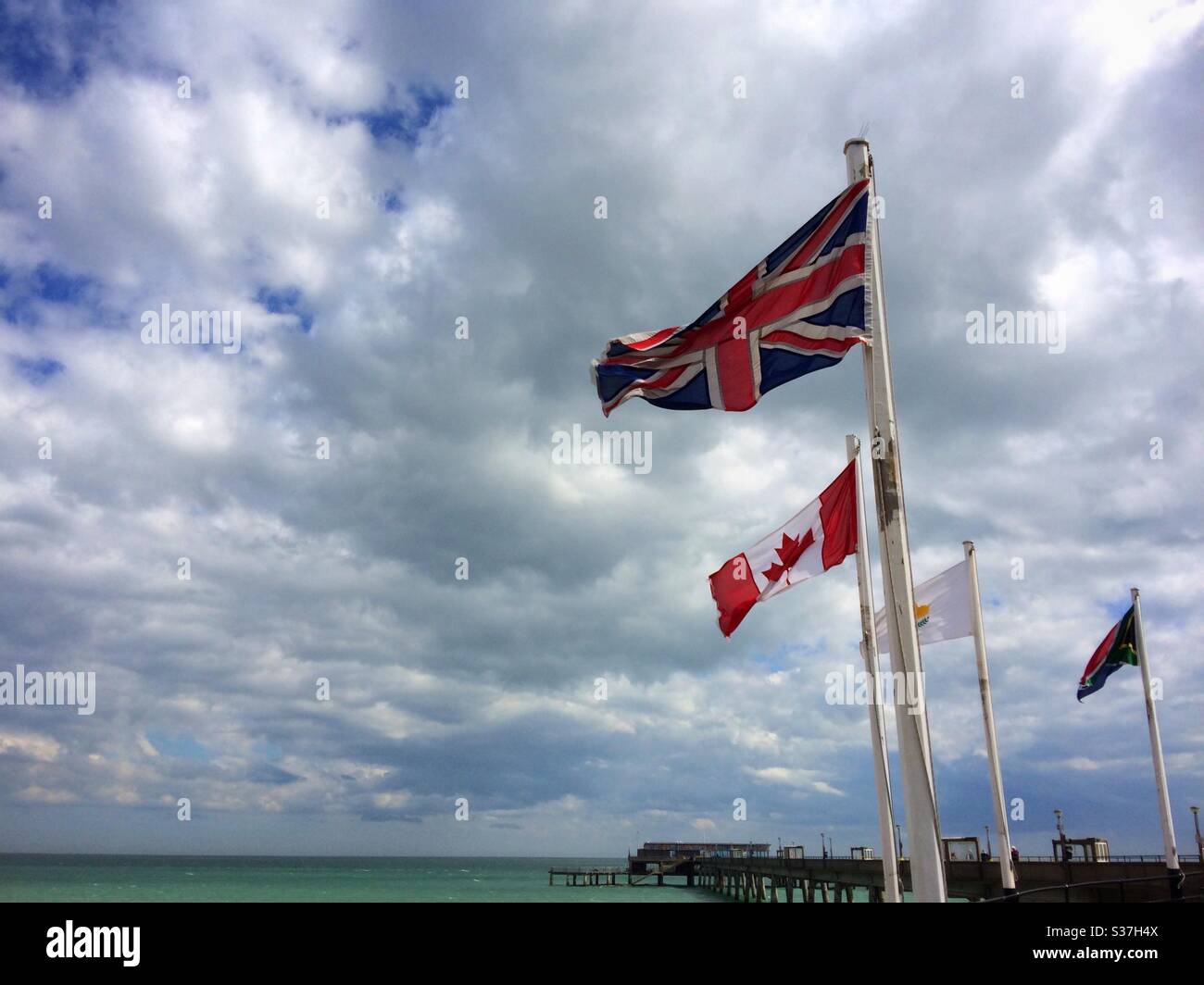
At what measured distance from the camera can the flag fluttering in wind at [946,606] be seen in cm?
1961

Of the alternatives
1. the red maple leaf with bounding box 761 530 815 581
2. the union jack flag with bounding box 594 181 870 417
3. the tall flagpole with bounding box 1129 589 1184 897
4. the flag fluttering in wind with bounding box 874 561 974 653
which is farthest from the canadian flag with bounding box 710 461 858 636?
the tall flagpole with bounding box 1129 589 1184 897

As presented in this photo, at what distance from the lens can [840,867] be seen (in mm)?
49781

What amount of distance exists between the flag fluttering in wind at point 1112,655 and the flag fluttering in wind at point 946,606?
6158mm

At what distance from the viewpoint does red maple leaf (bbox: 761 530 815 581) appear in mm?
14312

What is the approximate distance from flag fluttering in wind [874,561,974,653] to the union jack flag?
32.3 ft

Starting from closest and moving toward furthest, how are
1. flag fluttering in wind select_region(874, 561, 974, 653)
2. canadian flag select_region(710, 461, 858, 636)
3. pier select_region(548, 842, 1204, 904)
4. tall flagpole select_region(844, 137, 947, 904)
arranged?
tall flagpole select_region(844, 137, 947, 904) → canadian flag select_region(710, 461, 858, 636) → flag fluttering in wind select_region(874, 561, 974, 653) → pier select_region(548, 842, 1204, 904)

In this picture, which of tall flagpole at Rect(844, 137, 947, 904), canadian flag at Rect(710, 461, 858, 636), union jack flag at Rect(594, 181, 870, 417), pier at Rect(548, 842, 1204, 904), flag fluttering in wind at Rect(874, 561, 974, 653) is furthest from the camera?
pier at Rect(548, 842, 1204, 904)

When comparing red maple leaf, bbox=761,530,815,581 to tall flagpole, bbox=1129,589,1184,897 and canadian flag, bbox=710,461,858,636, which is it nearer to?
canadian flag, bbox=710,461,858,636

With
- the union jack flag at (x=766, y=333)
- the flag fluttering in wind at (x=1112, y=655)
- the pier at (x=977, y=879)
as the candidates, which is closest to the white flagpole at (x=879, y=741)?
the pier at (x=977, y=879)

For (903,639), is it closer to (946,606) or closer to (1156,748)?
(946,606)

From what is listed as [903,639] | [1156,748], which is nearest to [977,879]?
[1156,748]

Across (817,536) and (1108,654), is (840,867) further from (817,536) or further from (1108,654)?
(817,536)
